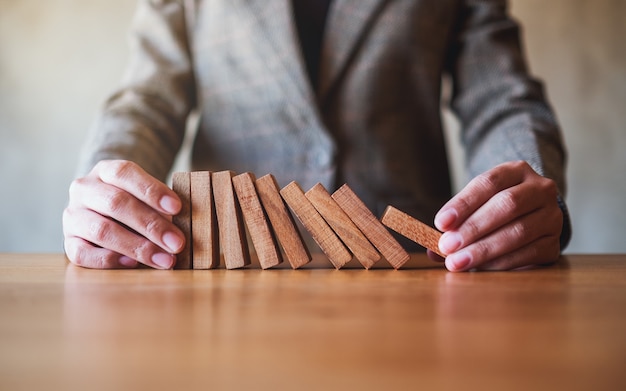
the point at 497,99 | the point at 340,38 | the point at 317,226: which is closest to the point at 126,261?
the point at 317,226

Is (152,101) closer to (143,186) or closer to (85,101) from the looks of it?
(143,186)

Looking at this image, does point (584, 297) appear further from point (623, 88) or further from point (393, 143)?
point (623, 88)

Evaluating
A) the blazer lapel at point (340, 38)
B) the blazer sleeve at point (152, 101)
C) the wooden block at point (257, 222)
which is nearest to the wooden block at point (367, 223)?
the wooden block at point (257, 222)

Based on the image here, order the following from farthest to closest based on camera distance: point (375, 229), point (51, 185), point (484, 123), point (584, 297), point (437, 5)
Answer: point (51, 185) < point (437, 5) < point (484, 123) < point (375, 229) < point (584, 297)

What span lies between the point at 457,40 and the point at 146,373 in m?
1.58

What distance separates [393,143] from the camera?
5.16ft

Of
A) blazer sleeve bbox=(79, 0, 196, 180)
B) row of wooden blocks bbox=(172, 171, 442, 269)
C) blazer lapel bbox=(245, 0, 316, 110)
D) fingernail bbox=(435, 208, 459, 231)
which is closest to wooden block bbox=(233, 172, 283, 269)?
row of wooden blocks bbox=(172, 171, 442, 269)

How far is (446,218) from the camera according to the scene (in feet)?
2.70

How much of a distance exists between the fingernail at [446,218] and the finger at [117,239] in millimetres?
377

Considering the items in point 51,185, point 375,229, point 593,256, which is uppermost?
point 375,229

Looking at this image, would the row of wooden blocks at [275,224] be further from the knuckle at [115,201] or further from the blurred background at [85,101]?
the blurred background at [85,101]

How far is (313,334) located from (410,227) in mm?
463

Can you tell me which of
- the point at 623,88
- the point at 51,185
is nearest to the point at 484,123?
the point at 623,88

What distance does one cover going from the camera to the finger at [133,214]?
33.4 inches
